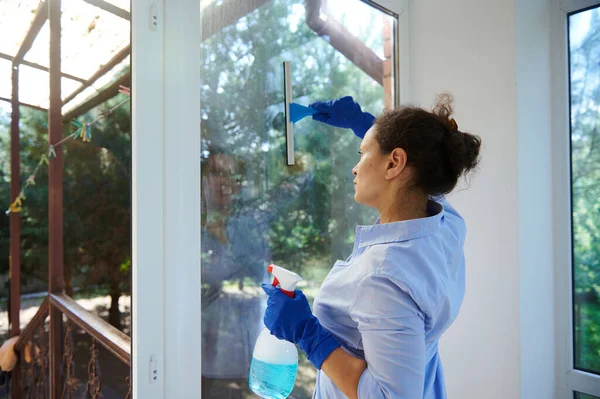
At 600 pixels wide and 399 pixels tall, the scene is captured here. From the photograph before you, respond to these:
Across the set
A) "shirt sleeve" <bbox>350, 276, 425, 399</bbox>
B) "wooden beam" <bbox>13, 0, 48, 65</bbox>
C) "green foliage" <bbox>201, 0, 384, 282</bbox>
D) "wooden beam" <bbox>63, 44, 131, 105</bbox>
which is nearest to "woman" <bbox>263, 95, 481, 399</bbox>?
"shirt sleeve" <bbox>350, 276, 425, 399</bbox>

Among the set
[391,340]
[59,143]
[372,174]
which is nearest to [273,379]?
[391,340]

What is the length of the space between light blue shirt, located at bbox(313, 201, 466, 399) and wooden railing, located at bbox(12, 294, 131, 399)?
1.82 feet

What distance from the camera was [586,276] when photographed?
164cm

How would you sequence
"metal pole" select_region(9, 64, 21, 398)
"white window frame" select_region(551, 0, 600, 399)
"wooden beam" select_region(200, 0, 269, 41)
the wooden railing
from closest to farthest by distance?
"metal pole" select_region(9, 64, 21, 398)
the wooden railing
"wooden beam" select_region(200, 0, 269, 41)
"white window frame" select_region(551, 0, 600, 399)

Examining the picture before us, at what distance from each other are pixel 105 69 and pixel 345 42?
0.89 meters

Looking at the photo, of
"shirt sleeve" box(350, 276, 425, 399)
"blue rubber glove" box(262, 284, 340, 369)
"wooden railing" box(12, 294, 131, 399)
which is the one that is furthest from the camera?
"wooden railing" box(12, 294, 131, 399)

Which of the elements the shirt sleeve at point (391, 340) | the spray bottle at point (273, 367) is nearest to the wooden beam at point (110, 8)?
the spray bottle at point (273, 367)

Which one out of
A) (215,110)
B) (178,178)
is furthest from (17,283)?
(215,110)

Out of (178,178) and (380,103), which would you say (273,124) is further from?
(380,103)

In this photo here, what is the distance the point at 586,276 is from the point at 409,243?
116cm

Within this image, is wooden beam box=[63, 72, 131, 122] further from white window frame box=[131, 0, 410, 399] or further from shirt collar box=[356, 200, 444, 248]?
shirt collar box=[356, 200, 444, 248]

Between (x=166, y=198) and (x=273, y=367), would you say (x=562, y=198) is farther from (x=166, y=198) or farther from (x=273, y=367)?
(x=166, y=198)

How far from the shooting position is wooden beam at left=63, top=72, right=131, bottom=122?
108 centimetres

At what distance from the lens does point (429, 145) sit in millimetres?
924
